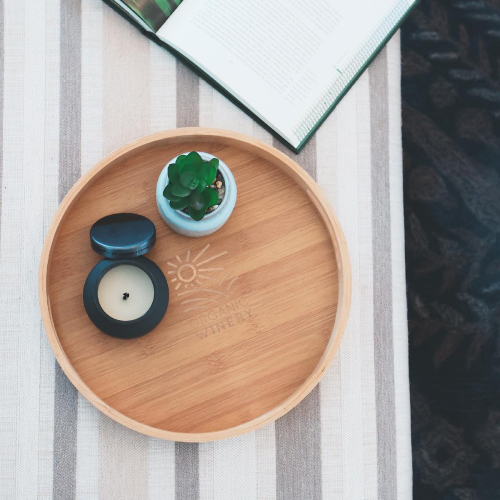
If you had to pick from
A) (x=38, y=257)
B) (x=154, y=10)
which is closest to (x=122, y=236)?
(x=38, y=257)

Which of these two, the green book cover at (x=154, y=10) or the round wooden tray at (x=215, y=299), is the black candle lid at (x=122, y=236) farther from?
the green book cover at (x=154, y=10)

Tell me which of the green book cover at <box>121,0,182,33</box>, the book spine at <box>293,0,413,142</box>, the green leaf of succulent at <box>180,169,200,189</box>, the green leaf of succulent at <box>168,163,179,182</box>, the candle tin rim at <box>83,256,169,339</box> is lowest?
the candle tin rim at <box>83,256,169,339</box>

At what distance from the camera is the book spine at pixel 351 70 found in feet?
2.13

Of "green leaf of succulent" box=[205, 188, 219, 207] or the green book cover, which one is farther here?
the green book cover

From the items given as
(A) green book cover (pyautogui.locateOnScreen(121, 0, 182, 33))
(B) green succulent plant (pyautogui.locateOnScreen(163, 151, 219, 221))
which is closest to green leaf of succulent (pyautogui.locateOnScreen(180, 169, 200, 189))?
(B) green succulent plant (pyautogui.locateOnScreen(163, 151, 219, 221))

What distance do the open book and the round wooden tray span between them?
0.08m

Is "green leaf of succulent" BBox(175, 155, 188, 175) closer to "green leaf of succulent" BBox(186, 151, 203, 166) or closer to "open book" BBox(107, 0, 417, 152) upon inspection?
"green leaf of succulent" BBox(186, 151, 203, 166)

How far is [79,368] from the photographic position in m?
0.56

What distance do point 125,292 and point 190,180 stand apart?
14cm

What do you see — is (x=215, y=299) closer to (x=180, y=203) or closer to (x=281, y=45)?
(x=180, y=203)

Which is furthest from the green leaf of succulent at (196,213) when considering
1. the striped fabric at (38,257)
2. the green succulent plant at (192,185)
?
the striped fabric at (38,257)

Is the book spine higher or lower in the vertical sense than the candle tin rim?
higher

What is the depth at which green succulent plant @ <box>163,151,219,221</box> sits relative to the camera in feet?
1.61

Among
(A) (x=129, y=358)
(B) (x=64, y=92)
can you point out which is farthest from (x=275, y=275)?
(B) (x=64, y=92)
